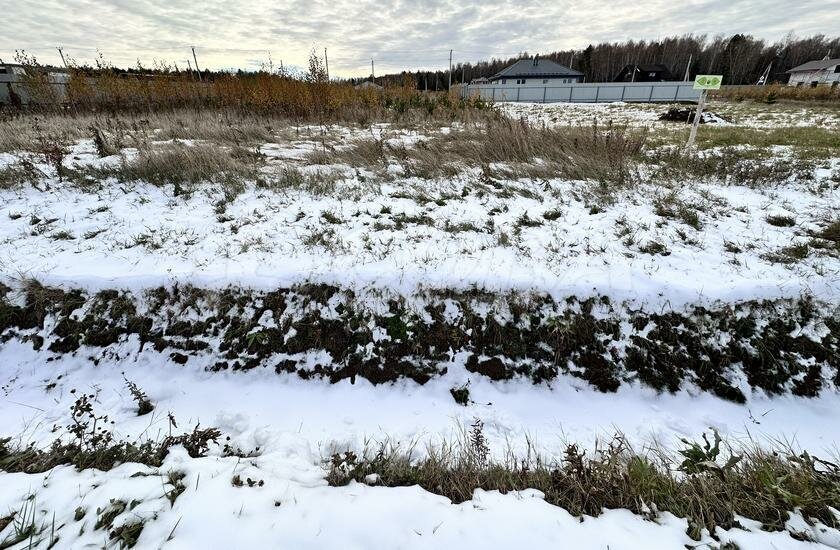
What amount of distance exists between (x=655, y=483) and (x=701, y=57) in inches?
3531

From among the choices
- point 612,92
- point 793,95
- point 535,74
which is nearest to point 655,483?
point 612,92

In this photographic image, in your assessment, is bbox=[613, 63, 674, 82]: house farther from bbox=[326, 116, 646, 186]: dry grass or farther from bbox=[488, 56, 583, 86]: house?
bbox=[326, 116, 646, 186]: dry grass

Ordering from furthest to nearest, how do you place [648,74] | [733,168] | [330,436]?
[648,74] < [733,168] < [330,436]

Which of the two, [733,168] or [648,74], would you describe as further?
[648,74]

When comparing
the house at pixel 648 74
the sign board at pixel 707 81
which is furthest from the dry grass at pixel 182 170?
the house at pixel 648 74

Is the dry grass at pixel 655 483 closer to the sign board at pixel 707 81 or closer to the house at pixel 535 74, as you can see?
the sign board at pixel 707 81

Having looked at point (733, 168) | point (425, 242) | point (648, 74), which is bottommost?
point (425, 242)

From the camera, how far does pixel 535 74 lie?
150ft

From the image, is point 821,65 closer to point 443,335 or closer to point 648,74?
point 648,74

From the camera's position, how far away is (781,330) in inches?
152

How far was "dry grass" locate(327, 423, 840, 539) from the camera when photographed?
211 centimetres

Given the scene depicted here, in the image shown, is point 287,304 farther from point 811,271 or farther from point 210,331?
point 811,271

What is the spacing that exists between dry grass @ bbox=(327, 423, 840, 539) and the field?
0.06ft

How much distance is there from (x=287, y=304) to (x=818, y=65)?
304 feet
